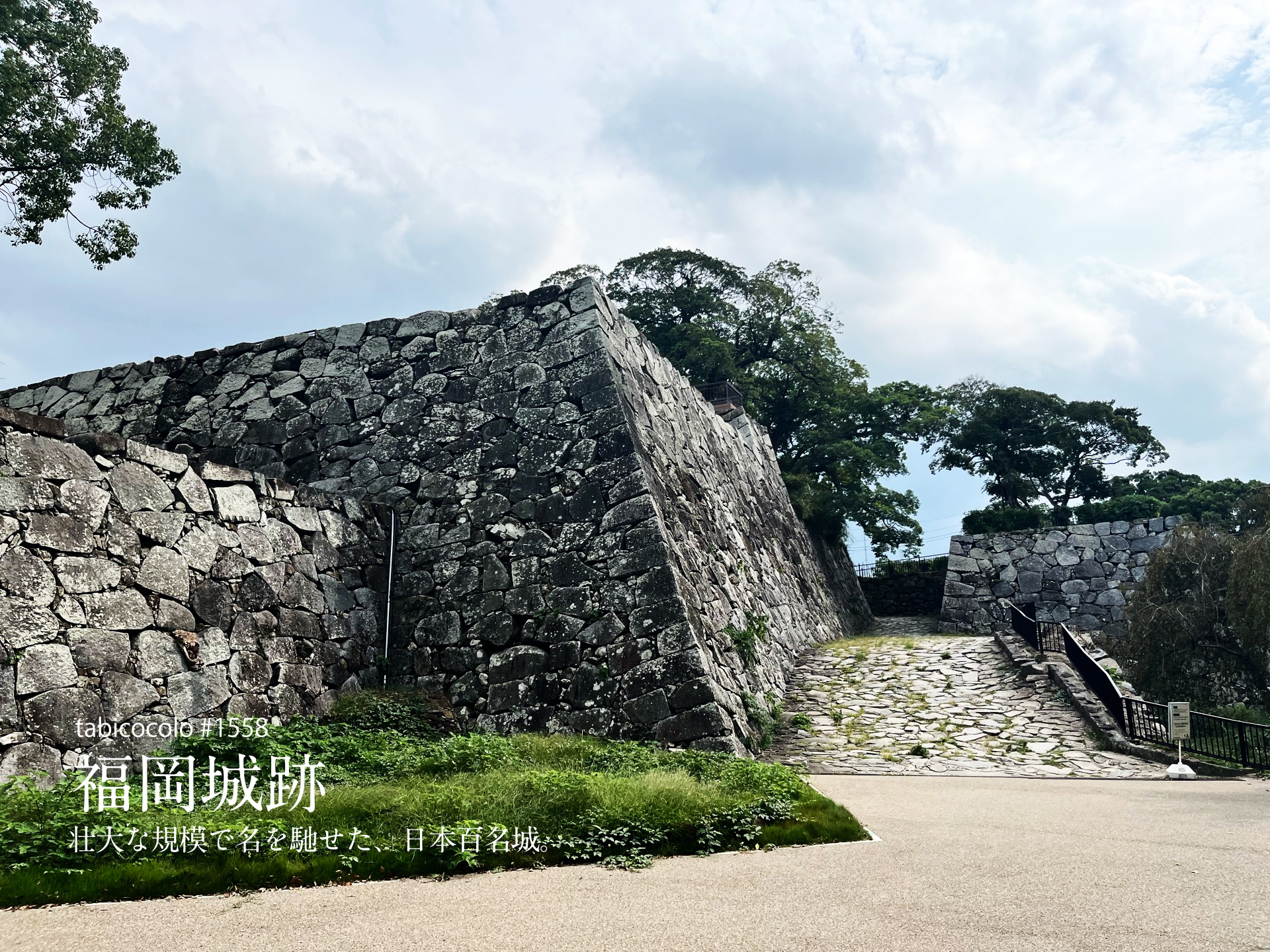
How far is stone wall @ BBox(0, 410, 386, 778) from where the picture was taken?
20.9ft

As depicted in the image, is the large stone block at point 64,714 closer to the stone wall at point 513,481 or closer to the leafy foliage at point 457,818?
the leafy foliage at point 457,818

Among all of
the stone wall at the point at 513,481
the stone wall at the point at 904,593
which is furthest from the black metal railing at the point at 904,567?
the stone wall at the point at 513,481

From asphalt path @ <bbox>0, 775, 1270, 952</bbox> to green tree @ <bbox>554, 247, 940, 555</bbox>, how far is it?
19860 mm

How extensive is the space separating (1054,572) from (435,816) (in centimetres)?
1973

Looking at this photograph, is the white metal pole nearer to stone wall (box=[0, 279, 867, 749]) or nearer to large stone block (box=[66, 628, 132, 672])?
stone wall (box=[0, 279, 867, 749])

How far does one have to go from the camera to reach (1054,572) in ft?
Answer: 70.7

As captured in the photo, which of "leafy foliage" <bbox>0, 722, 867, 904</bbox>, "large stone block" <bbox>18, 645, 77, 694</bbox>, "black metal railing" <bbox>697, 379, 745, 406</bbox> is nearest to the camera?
"leafy foliage" <bbox>0, 722, 867, 904</bbox>

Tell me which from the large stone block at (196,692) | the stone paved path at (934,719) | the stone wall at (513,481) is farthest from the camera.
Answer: the stone paved path at (934,719)

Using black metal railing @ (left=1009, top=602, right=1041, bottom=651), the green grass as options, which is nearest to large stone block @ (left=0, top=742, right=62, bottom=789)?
the green grass

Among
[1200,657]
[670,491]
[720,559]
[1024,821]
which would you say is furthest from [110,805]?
[1200,657]

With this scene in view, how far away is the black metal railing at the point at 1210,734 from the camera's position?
992cm

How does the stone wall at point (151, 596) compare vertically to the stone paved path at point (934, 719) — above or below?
above

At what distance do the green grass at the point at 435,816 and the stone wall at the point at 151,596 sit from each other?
1.90 feet

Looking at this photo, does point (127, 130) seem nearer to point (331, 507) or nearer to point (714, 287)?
point (331, 507)
